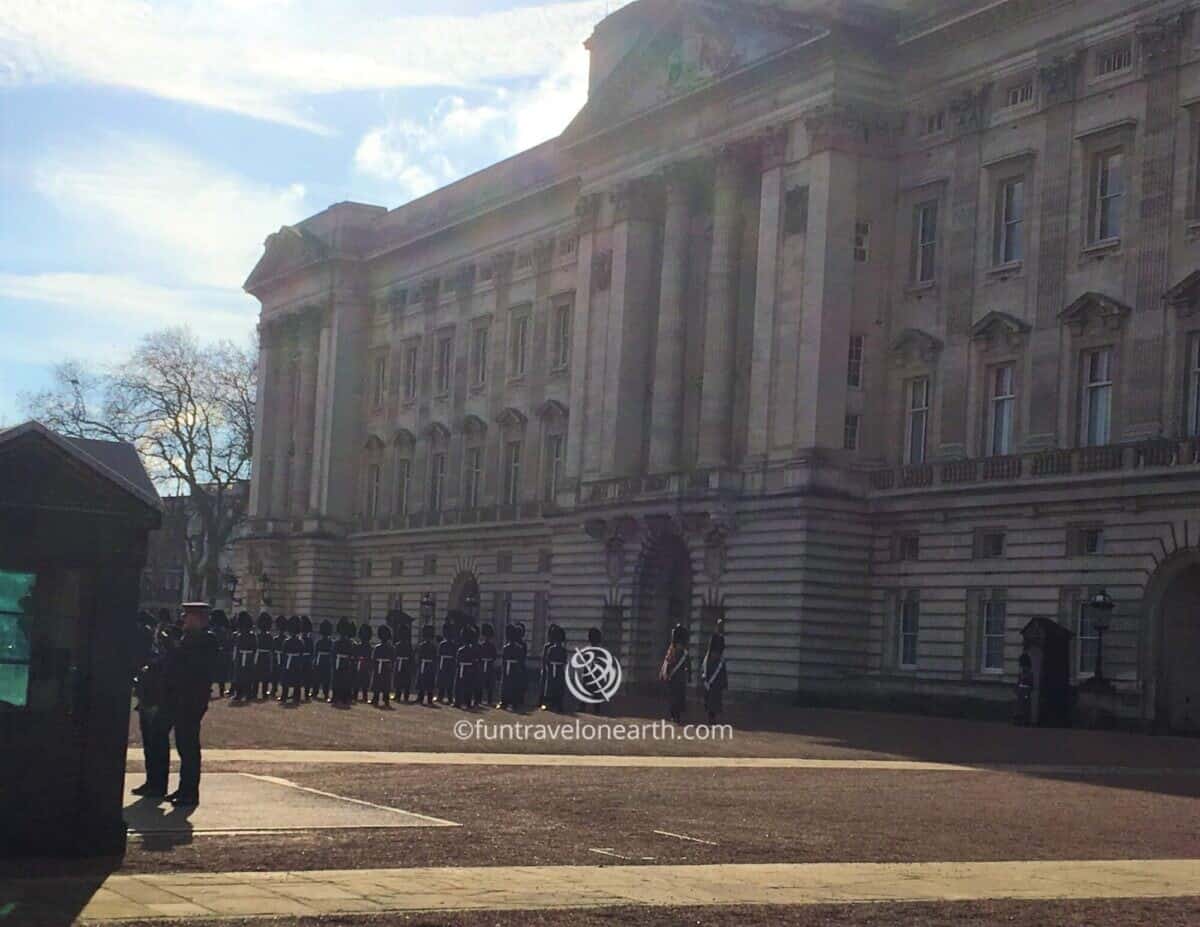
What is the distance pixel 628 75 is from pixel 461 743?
3906cm

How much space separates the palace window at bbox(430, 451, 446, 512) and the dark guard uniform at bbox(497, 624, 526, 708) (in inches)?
1626

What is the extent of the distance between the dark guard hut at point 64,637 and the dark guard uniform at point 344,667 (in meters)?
28.0

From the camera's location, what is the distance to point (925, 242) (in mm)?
54031

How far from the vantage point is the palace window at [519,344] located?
76.6 meters

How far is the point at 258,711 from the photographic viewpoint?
118 ft

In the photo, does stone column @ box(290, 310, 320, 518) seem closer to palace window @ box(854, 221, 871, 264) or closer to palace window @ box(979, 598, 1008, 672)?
palace window @ box(854, 221, 871, 264)

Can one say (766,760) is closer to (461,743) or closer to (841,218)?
(461,743)

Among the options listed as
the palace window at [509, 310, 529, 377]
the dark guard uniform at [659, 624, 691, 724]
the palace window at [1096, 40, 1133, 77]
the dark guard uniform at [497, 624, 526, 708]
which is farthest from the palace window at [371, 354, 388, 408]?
the dark guard uniform at [659, 624, 691, 724]

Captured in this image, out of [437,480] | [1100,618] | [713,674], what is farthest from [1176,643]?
[437,480]

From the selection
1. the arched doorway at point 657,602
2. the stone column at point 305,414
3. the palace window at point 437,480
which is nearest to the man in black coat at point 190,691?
the arched doorway at point 657,602

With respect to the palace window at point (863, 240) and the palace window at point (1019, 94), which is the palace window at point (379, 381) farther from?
the palace window at point (1019, 94)

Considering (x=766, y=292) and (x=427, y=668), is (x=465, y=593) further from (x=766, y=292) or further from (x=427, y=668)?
(x=427, y=668)

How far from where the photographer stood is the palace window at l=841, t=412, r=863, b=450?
54375 mm

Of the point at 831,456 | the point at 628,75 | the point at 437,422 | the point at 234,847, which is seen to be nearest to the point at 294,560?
the point at 437,422
